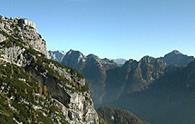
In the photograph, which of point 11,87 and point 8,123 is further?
point 11,87

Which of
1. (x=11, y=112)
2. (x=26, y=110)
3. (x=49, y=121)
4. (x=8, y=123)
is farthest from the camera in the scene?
(x=49, y=121)

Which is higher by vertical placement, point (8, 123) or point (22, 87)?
point (22, 87)

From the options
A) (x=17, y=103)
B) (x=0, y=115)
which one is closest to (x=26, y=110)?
(x=17, y=103)

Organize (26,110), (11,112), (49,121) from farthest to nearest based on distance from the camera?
(49,121) → (26,110) → (11,112)

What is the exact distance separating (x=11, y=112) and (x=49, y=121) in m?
30.3

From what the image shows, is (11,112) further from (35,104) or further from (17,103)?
(35,104)

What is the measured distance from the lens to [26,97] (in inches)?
7623

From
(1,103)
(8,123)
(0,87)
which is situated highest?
(0,87)

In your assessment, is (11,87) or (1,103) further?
(11,87)

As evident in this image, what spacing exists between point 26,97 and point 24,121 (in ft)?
77.8

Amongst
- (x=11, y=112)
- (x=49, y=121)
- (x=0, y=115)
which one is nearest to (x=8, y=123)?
(x=0, y=115)

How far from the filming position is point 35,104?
656ft

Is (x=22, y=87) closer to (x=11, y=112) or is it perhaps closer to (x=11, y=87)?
(x=11, y=87)

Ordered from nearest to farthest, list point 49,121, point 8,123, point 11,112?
point 8,123, point 11,112, point 49,121
